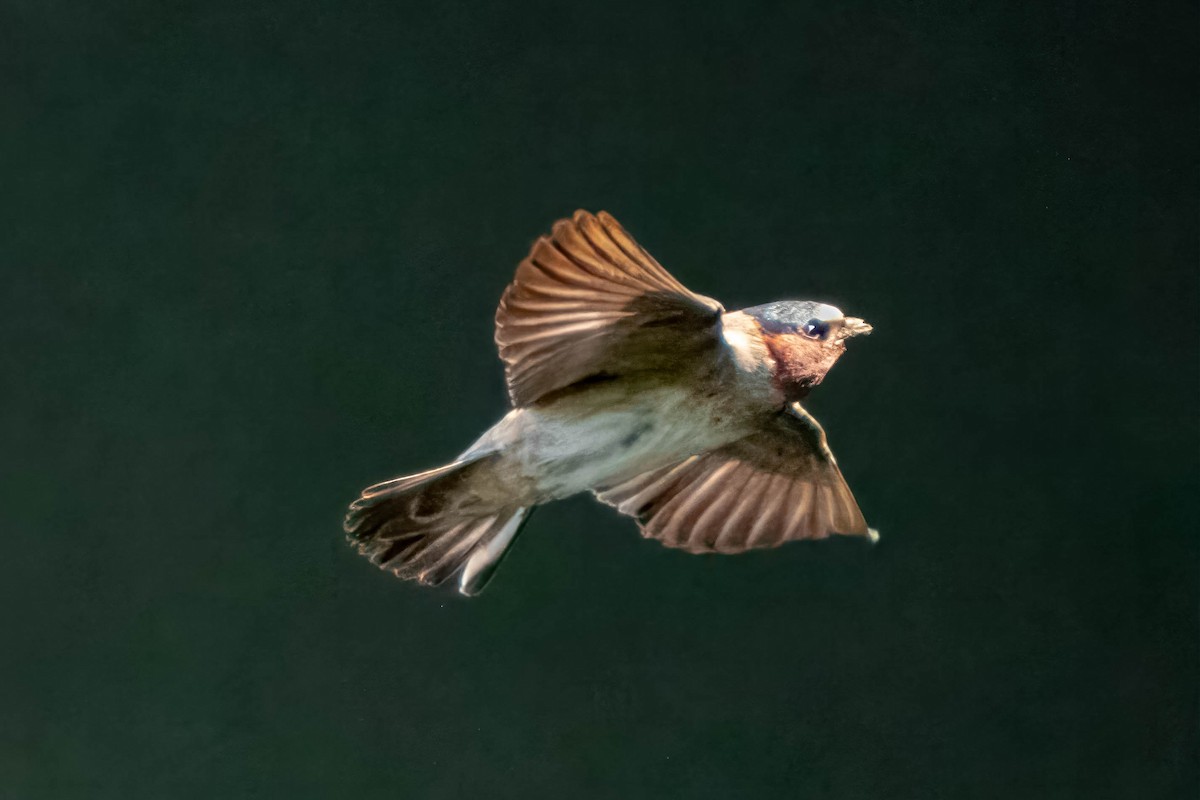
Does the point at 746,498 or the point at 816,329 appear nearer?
the point at 816,329

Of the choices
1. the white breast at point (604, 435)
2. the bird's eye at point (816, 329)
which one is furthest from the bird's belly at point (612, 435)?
the bird's eye at point (816, 329)

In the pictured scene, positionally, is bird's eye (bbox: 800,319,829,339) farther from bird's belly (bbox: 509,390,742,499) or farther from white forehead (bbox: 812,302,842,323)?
bird's belly (bbox: 509,390,742,499)

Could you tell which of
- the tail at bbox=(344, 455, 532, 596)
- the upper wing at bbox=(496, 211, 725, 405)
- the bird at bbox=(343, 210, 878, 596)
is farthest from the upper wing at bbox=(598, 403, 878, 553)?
the upper wing at bbox=(496, 211, 725, 405)

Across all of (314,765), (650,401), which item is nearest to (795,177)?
(650,401)

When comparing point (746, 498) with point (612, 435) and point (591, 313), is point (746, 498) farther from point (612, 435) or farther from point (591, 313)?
point (591, 313)

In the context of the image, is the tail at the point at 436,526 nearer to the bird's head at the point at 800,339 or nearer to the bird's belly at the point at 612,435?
the bird's belly at the point at 612,435

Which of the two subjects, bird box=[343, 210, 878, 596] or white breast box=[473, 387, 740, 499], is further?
white breast box=[473, 387, 740, 499]

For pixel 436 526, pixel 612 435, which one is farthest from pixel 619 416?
pixel 436 526
